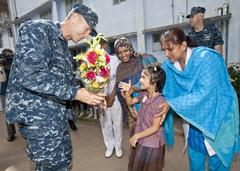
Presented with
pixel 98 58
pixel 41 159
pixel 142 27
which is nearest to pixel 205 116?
pixel 98 58

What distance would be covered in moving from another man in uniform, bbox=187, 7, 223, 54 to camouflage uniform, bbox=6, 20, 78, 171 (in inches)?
94.6

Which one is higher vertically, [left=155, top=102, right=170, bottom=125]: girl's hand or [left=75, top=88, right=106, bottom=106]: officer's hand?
[left=75, top=88, right=106, bottom=106]: officer's hand

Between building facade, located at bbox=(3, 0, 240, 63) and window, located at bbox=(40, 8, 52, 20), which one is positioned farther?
window, located at bbox=(40, 8, 52, 20)

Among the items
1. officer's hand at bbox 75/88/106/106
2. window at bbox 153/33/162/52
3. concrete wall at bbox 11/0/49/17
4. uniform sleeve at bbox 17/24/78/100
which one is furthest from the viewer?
concrete wall at bbox 11/0/49/17

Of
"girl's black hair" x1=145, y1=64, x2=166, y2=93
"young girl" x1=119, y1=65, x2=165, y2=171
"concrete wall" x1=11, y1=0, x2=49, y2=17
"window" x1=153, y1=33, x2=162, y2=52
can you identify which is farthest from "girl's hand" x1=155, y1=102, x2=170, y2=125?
"concrete wall" x1=11, y1=0, x2=49, y2=17

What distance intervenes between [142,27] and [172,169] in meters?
4.65

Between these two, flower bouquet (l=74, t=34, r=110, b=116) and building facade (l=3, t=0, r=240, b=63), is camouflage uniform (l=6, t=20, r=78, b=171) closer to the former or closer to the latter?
flower bouquet (l=74, t=34, r=110, b=116)

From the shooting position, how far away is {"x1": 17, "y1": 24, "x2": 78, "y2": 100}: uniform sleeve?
1331 millimetres

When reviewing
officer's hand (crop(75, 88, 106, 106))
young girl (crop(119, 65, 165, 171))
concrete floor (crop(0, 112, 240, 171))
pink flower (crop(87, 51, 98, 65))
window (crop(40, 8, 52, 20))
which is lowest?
concrete floor (crop(0, 112, 240, 171))

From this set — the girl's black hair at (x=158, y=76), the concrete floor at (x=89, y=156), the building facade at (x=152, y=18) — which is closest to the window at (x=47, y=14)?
the building facade at (x=152, y=18)

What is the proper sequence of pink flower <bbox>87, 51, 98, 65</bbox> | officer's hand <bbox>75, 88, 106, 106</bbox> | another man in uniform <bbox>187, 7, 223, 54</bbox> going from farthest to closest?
another man in uniform <bbox>187, 7, 223, 54</bbox> → pink flower <bbox>87, 51, 98, 65</bbox> → officer's hand <bbox>75, 88, 106, 106</bbox>

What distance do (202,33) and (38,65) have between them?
108 inches

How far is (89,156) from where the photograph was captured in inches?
141

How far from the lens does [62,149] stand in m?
1.65
